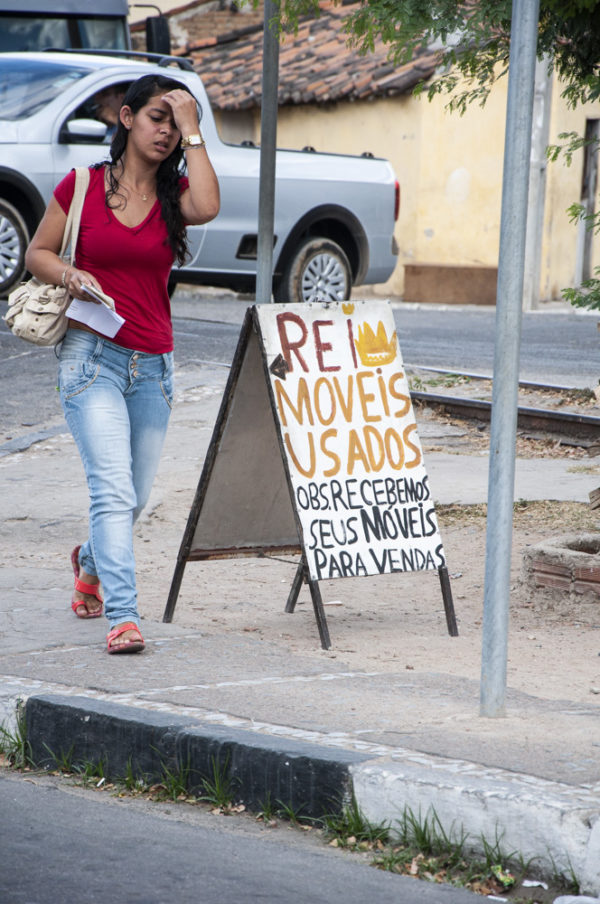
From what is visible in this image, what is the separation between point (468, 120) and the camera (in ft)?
79.8

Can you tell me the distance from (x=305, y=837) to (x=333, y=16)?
87.1 ft

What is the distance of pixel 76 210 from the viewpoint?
15.9 feet

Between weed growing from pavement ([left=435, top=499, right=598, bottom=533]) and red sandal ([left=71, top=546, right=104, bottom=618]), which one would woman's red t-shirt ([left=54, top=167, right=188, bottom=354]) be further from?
weed growing from pavement ([left=435, top=499, right=598, bottom=533])

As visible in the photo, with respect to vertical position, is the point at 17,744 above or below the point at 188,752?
below

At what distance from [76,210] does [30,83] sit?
877 cm

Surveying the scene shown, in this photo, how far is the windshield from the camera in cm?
1289

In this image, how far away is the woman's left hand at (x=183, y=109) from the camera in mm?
4879

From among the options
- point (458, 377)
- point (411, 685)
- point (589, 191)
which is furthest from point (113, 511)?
point (589, 191)

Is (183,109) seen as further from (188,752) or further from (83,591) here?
(188,752)

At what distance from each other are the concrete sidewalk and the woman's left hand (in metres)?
1.78

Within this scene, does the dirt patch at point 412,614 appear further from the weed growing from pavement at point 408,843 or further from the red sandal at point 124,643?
the weed growing from pavement at point 408,843

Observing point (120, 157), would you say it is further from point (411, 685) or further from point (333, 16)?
point (333, 16)

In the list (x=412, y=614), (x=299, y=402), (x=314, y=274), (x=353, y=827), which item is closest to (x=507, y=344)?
(x=353, y=827)

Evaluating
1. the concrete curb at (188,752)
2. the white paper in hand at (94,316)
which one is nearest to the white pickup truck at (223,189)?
the white paper in hand at (94,316)
